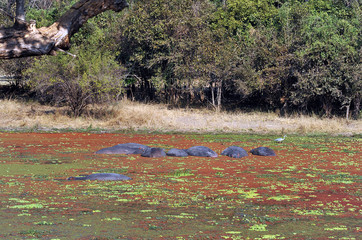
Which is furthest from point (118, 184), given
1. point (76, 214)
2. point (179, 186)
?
point (76, 214)

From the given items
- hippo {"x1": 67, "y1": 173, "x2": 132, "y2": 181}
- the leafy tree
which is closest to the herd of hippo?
hippo {"x1": 67, "y1": 173, "x2": 132, "y2": 181}

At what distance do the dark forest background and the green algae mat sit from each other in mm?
9489

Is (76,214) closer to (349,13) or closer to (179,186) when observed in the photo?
(179,186)

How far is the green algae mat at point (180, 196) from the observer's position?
8023 mm

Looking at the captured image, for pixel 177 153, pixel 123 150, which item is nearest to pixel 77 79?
pixel 123 150

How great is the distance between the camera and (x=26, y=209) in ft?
29.7

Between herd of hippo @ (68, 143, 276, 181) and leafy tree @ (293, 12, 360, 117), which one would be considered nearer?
herd of hippo @ (68, 143, 276, 181)

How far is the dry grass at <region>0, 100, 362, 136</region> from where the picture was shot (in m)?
24.8

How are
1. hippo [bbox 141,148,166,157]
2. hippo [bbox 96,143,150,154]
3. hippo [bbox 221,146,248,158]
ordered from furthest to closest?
hippo [bbox 96,143,150,154] → hippo [bbox 221,146,248,158] → hippo [bbox 141,148,166,157]

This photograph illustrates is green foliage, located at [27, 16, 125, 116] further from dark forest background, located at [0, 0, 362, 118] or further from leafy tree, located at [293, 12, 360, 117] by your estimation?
leafy tree, located at [293, 12, 360, 117]

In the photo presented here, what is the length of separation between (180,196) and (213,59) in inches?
855

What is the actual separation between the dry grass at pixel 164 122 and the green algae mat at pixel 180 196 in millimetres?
6771

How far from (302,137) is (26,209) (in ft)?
53.1

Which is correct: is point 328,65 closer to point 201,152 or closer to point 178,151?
point 201,152
